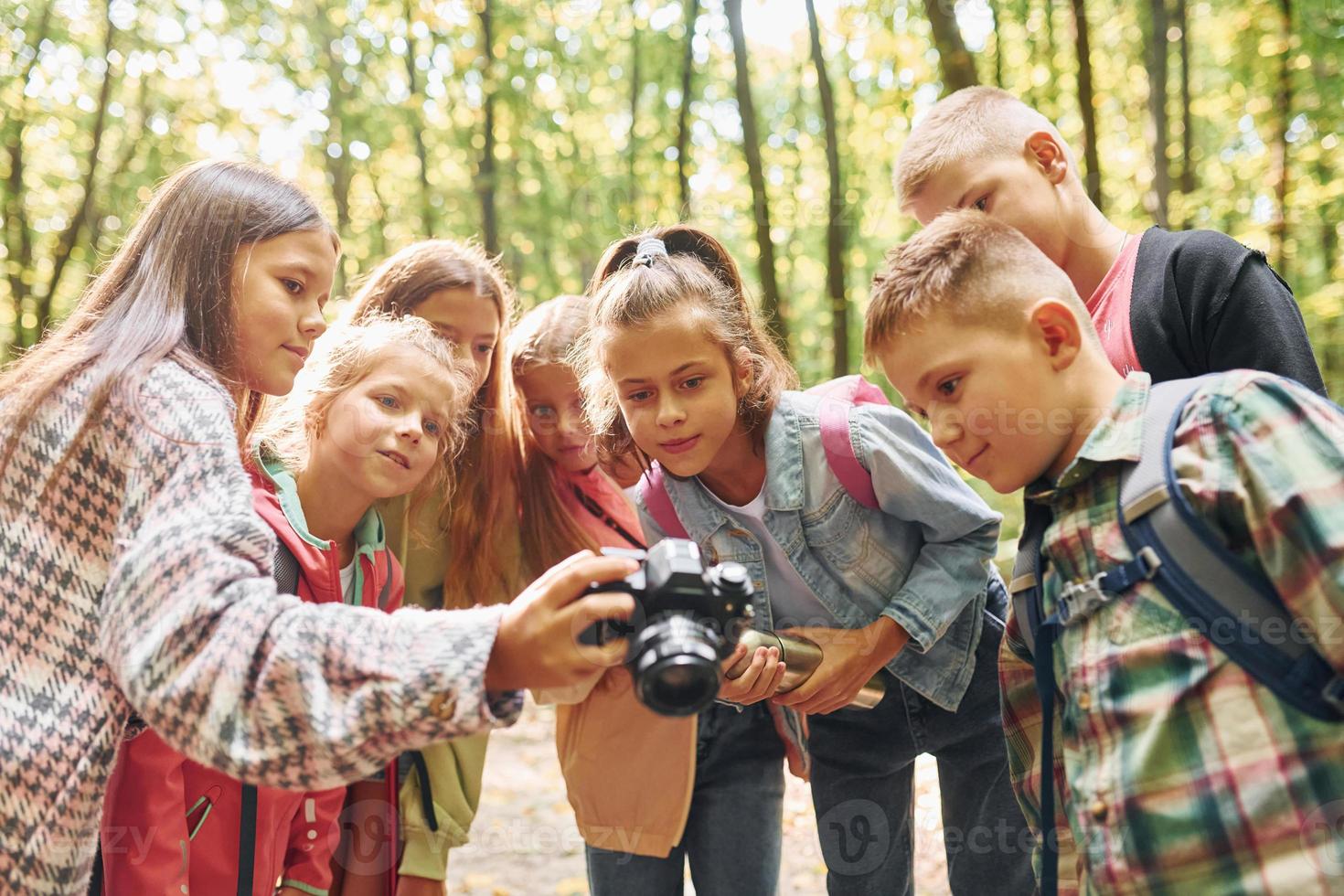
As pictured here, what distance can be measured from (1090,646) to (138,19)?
13.0 meters

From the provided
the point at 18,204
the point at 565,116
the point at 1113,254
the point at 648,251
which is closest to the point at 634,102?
the point at 565,116

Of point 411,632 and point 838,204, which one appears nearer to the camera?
point 411,632

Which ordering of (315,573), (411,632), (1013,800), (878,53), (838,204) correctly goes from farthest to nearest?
(878,53) < (838,204) < (1013,800) < (315,573) < (411,632)

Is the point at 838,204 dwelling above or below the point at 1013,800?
above

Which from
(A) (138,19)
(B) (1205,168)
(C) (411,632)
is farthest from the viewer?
(B) (1205,168)

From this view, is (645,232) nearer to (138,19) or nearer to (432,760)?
(432,760)

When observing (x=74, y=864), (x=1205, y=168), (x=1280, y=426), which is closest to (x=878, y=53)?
(x=1205, y=168)

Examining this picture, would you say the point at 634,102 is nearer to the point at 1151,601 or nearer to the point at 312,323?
the point at 312,323

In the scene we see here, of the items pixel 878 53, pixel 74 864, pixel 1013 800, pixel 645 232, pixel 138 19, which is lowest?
pixel 1013 800

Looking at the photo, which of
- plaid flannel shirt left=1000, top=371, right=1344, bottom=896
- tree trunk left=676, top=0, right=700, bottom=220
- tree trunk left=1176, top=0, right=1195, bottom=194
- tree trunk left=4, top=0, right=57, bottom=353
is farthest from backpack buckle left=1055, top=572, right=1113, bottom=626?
tree trunk left=4, top=0, right=57, bottom=353

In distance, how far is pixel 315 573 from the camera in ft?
8.26

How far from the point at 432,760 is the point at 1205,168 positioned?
16.1 meters

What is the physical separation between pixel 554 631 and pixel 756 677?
0.91 meters

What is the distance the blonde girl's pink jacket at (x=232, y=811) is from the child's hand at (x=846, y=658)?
125cm
